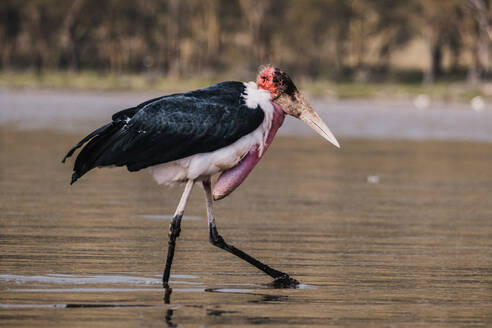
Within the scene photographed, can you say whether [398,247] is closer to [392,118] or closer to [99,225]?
[99,225]

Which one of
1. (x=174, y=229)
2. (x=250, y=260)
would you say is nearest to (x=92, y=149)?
(x=174, y=229)

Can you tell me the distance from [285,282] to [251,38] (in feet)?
254

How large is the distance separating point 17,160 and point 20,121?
1439 centimetres

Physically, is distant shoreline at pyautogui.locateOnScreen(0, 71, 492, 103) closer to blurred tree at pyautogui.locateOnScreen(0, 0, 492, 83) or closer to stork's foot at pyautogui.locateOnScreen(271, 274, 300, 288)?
blurred tree at pyautogui.locateOnScreen(0, 0, 492, 83)

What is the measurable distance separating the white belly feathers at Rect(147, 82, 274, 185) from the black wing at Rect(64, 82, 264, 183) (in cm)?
5

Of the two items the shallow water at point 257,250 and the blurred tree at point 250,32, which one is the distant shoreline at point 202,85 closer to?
the blurred tree at point 250,32

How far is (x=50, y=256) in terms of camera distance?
941 centimetres

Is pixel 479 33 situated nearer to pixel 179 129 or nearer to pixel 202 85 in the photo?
pixel 202 85

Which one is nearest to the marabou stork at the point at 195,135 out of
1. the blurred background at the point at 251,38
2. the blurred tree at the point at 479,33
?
the blurred background at the point at 251,38

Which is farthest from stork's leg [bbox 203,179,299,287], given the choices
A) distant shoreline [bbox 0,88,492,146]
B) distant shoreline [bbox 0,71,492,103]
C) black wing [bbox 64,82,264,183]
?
distant shoreline [bbox 0,71,492,103]

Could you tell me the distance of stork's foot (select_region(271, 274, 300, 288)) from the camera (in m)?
8.40

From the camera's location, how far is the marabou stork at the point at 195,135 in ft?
26.3

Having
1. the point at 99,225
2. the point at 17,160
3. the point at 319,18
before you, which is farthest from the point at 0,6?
the point at 99,225

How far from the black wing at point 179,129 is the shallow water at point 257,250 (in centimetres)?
85
